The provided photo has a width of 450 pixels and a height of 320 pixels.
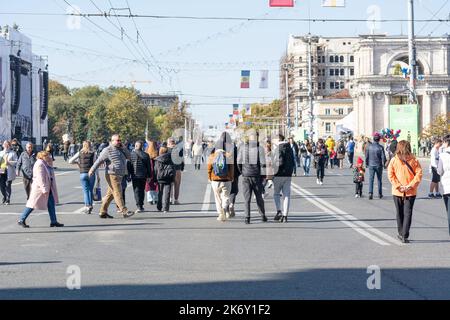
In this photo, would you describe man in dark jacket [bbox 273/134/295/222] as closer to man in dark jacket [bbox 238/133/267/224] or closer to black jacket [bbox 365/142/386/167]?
man in dark jacket [bbox 238/133/267/224]

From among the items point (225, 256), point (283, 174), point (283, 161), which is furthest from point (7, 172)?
point (225, 256)

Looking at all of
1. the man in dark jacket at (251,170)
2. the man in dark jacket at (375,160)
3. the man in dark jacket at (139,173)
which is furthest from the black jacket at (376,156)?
the man in dark jacket at (251,170)

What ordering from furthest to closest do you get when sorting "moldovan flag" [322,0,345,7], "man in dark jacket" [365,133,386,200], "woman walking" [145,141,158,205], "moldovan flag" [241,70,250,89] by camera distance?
"moldovan flag" [241,70,250,89]
"moldovan flag" [322,0,345,7]
"man in dark jacket" [365,133,386,200]
"woman walking" [145,141,158,205]

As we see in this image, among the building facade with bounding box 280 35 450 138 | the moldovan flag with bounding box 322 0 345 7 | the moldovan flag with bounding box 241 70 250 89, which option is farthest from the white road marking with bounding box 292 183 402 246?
the building facade with bounding box 280 35 450 138

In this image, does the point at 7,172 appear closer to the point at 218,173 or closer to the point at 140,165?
the point at 140,165

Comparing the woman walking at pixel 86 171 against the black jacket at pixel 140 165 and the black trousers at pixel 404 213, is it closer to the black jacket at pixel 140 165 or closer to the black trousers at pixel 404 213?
the black jacket at pixel 140 165

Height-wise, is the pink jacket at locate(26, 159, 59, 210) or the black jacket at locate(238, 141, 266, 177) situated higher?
the black jacket at locate(238, 141, 266, 177)

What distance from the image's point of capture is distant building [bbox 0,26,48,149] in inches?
3120

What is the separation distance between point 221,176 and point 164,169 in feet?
10.7

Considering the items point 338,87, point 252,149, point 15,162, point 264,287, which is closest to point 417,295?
→ point 264,287

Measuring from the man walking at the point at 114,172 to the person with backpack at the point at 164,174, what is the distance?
169 centimetres

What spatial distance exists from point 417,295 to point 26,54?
85.2m

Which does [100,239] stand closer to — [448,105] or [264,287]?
[264,287]

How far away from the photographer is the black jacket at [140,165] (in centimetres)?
2008
